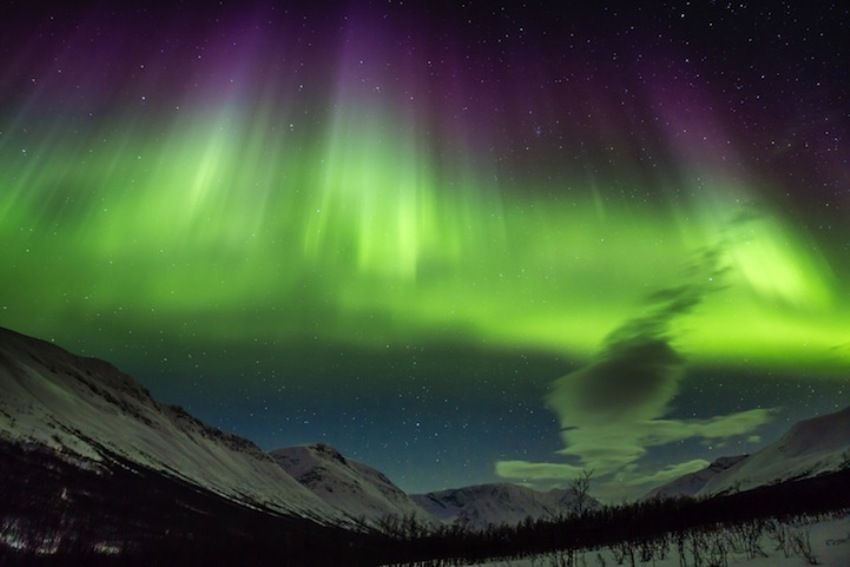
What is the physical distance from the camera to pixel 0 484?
14550cm

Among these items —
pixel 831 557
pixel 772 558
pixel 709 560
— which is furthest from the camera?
pixel 709 560

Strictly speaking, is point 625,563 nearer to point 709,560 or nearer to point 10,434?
point 709,560

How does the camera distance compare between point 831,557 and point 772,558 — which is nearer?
point 831,557

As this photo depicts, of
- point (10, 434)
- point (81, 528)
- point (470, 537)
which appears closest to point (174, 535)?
point (81, 528)

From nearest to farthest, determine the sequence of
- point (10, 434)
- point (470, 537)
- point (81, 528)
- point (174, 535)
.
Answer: point (470, 537) → point (81, 528) → point (174, 535) → point (10, 434)

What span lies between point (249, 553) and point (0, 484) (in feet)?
242

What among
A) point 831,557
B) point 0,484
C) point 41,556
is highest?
point 0,484

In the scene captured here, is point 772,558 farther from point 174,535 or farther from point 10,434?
point 10,434

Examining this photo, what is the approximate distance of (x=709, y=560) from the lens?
16344 mm

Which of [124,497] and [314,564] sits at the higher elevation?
[124,497]

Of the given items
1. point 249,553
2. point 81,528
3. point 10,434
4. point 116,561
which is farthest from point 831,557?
point 10,434

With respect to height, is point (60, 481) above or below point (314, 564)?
above

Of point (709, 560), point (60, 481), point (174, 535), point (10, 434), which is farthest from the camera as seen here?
point (10, 434)

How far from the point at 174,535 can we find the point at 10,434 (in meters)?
71.0
